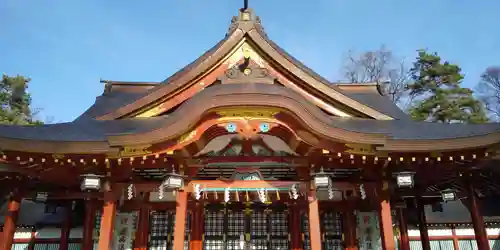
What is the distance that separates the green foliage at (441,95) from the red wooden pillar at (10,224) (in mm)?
26229

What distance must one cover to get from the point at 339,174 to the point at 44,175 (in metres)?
7.21

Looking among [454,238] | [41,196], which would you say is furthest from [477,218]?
[41,196]

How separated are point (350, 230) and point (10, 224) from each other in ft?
30.1

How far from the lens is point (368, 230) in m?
11.0

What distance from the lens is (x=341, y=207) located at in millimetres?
11039

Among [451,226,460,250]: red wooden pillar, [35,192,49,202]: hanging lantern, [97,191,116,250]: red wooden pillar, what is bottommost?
[451,226,460,250]: red wooden pillar

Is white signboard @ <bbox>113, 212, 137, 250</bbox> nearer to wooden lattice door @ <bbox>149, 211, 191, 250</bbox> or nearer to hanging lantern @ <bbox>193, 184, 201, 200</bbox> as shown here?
wooden lattice door @ <bbox>149, 211, 191, 250</bbox>

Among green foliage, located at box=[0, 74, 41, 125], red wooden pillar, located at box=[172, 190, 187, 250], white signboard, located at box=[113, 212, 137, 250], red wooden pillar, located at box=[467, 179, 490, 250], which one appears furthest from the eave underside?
green foliage, located at box=[0, 74, 41, 125]

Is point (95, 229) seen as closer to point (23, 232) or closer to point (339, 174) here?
point (23, 232)

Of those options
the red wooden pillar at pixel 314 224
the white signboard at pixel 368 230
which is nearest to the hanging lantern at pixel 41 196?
the red wooden pillar at pixel 314 224

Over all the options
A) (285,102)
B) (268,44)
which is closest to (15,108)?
(268,44)

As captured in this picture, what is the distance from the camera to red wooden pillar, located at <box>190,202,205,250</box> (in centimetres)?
1058

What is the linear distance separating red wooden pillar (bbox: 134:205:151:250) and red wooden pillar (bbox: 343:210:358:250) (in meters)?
5.72

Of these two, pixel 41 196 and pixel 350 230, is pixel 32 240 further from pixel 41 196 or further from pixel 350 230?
pixel 350 230
